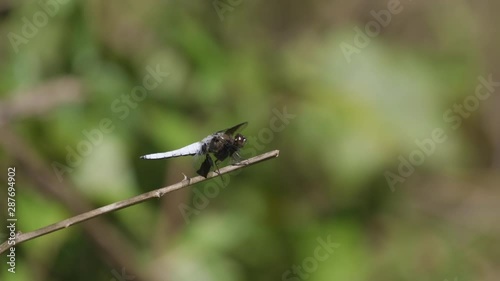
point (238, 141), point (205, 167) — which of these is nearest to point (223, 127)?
point (238, 141)

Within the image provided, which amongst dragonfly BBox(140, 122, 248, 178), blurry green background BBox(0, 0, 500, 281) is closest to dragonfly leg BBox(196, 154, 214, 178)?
dragonfly BBox(140, 122, 248, 178)

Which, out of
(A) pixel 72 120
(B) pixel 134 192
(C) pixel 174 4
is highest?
(C) pixel 174 4

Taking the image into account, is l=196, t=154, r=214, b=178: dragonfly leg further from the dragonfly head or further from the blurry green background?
the blurry green background

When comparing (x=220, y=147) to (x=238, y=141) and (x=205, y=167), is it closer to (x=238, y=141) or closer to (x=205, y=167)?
(x=238, y=141)

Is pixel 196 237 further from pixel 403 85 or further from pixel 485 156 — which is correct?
pixel 485 156

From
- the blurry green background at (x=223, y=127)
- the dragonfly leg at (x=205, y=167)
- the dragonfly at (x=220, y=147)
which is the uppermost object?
the blurry green background at (x=223, y=127)

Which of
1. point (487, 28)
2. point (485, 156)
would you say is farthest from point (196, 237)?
point (487, 28)

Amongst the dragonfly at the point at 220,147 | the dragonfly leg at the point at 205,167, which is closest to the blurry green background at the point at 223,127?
the dragonfly at the point at 220,147

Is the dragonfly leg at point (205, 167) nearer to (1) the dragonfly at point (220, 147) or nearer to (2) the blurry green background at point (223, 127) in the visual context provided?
(1) the dragonfly at point (220, 147)
